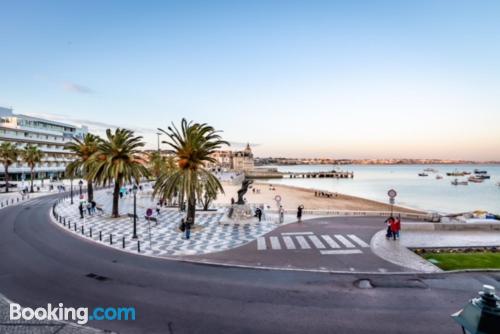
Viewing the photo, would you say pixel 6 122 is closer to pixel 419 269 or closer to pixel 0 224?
pixel 0 224

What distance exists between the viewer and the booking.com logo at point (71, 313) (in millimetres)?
9789

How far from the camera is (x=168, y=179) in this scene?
23938 mm

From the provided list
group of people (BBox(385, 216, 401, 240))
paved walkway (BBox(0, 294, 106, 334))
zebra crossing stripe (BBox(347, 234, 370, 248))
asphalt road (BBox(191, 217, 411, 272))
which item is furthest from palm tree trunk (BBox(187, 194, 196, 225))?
group of people (BBox(385, 216, 401, 240))

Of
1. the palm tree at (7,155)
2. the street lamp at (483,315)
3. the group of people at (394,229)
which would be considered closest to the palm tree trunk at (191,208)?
the group of people at (394,229)

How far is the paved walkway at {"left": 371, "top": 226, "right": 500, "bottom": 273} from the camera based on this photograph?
15.3 metres

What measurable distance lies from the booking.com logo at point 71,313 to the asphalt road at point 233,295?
34 cm

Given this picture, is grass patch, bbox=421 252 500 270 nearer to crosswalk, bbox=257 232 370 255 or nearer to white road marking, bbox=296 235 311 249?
crosswalk, bbox=257 232 370 255

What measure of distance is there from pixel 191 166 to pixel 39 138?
76.7m

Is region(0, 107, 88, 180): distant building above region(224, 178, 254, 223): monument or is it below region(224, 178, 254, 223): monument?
above

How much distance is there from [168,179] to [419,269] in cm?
1918

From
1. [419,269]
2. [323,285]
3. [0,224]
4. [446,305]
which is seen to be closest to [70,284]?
[323,285]

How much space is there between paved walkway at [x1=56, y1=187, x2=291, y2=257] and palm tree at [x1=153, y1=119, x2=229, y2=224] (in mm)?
2768

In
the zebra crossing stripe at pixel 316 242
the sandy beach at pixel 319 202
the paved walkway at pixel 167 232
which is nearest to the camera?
the zebra crossing stripe at pixel 316 242

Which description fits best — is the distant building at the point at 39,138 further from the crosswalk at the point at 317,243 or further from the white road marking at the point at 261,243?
the crosswalk at the point at 317,243
